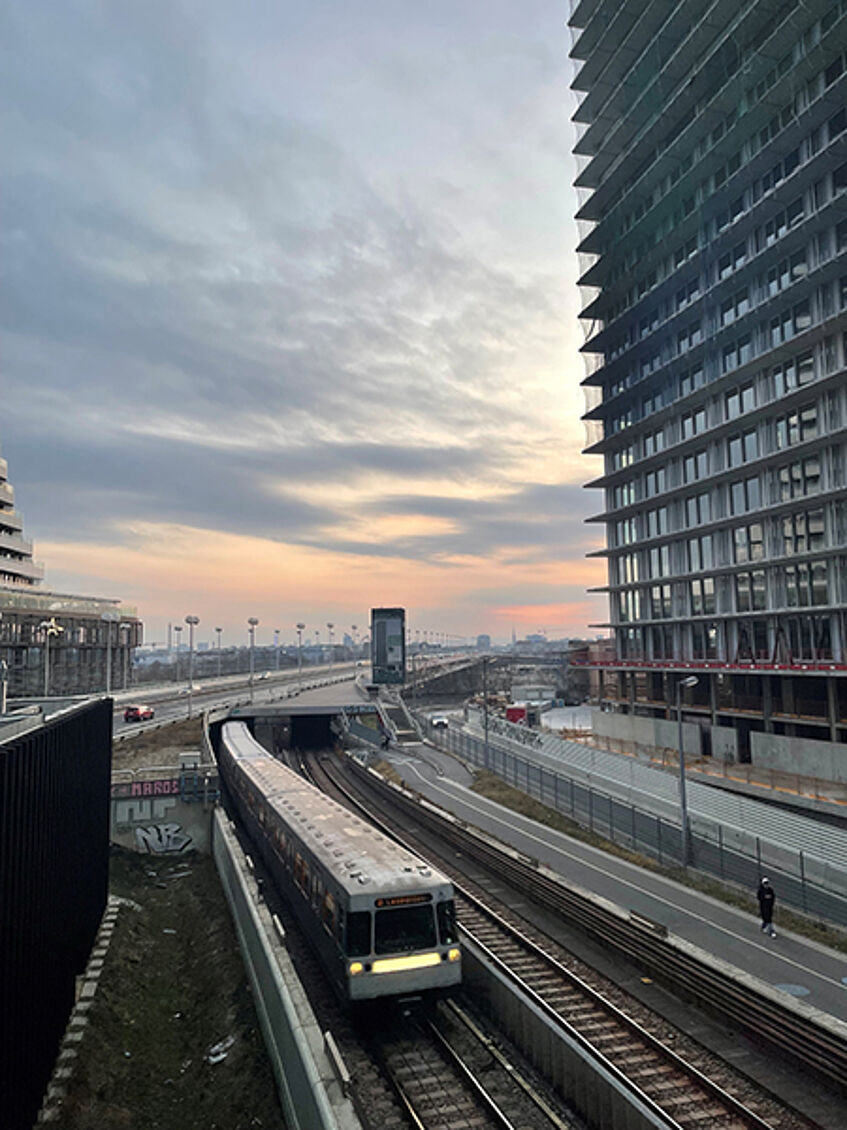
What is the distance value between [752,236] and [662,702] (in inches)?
1441

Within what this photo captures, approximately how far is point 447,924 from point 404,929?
3.52 feet

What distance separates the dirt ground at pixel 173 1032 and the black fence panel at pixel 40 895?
1.41 metres

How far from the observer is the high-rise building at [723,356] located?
159 ft

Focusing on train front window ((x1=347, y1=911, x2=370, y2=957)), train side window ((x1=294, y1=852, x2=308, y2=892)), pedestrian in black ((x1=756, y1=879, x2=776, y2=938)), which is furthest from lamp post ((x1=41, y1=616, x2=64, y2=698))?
pedestrian in black ((x1=756, y1=879, x2=776, y2=938))

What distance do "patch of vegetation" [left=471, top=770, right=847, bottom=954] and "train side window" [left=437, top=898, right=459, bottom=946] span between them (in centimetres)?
1301

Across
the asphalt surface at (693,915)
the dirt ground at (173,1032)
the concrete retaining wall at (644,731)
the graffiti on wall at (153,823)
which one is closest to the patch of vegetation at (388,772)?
the asphalt surface at (693,915)

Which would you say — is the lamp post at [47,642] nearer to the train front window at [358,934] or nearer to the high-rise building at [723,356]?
the high-rise building at [723,356]

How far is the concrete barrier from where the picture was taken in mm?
12781

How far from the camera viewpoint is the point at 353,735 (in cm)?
7594

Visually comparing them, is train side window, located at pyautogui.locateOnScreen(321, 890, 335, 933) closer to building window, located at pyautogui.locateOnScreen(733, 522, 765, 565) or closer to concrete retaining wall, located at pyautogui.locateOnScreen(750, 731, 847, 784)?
concrete retaining wall, located at pyautogui.locateOnScreen(750, 731, 847, 784)

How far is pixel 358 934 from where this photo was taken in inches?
682

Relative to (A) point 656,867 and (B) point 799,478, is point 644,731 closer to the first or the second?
(B) point 799,478

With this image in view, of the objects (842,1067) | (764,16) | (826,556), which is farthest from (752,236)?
(842,1067)

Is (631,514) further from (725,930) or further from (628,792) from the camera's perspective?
(725,930)
